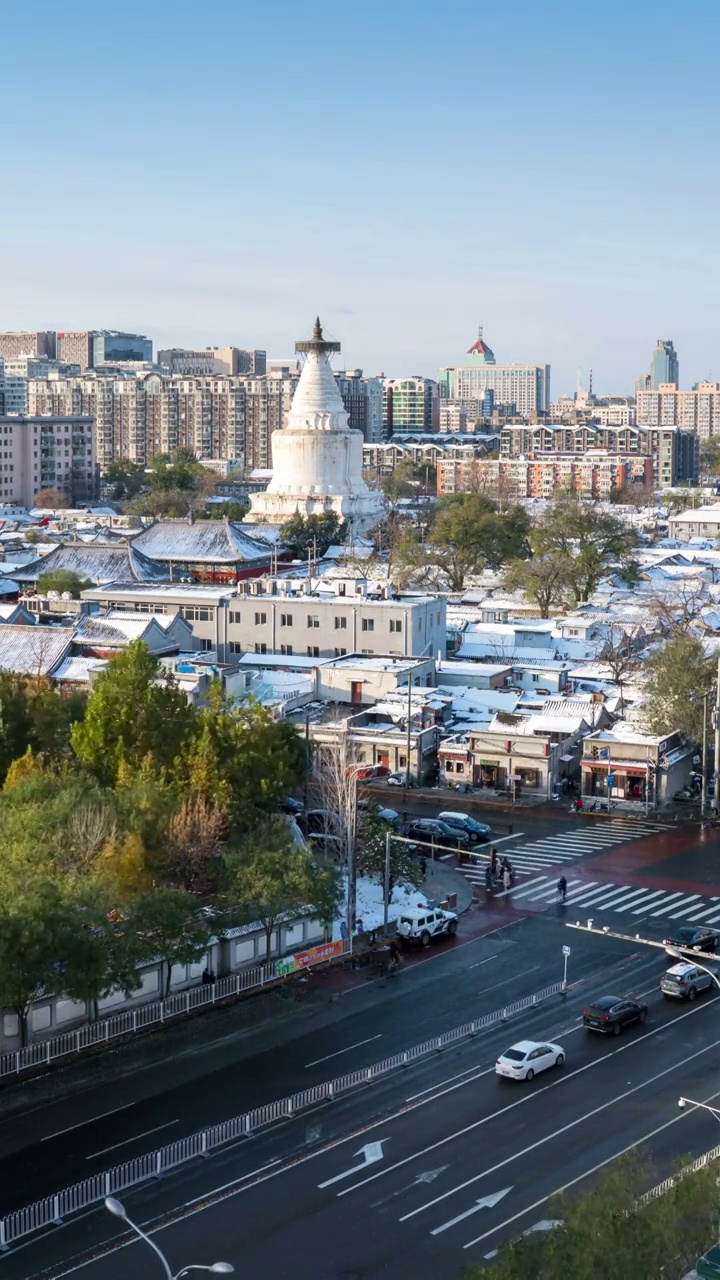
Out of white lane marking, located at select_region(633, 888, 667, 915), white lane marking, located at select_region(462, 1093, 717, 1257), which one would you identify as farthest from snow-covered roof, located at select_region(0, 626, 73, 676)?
white lane marking, located at select_region(462, 1093, 717, 1257)

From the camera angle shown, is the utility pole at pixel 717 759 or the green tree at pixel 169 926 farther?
the utility pole at pixel 717 759

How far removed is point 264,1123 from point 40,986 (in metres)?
4.21

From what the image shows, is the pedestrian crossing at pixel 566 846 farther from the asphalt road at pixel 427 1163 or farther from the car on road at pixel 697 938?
the asphalt road at pixel 427 1163

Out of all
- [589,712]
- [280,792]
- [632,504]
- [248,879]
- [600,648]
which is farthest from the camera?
[632,504]

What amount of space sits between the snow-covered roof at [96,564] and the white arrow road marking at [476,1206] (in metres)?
48.8

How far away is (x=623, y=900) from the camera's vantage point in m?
33.0

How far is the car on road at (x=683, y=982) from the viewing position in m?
27.0

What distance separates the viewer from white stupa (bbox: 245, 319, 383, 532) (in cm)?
9800

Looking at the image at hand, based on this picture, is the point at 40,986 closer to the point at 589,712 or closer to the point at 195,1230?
the point at 195,1230

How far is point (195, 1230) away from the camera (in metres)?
19.0

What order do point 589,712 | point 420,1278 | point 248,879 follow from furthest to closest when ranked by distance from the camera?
point 589,712, point 248,879, point 420,1278

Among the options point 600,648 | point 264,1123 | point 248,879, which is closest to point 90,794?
point 248,879

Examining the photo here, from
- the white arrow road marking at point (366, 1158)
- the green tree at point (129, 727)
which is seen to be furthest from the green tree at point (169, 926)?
the green tree at point (129, 727)

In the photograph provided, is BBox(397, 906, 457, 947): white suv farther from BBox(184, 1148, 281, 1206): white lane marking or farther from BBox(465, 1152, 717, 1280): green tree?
BBox(465, 1152, 717, 1280): green tree
